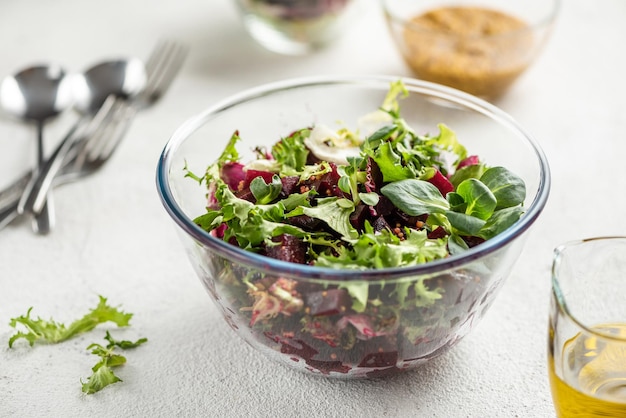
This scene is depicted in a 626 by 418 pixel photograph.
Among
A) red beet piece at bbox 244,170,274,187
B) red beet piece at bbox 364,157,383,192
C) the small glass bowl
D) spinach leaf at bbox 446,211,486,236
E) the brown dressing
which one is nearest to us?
spinach leaf at bbox 446,211,486,236

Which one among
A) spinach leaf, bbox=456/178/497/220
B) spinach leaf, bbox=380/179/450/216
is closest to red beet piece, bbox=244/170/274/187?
spinach leaf, bbox=380/179/450/216

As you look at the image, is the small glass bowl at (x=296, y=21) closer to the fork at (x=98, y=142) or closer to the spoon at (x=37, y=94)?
the fork at (x=98, y=142)

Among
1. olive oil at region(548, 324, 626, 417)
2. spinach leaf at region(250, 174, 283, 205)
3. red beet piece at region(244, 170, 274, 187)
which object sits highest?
spinach leaf at region(250, 174, 283, 205)

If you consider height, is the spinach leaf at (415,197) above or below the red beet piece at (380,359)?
above

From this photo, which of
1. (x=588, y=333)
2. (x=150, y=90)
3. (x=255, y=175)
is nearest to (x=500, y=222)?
(x=588, y=333)

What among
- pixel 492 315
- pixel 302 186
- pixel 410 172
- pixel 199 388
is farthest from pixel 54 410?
pixel 492 315

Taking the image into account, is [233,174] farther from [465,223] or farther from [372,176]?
[465,223]

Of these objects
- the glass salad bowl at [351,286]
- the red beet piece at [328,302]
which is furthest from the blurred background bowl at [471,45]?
the red beet piece at [328,302]

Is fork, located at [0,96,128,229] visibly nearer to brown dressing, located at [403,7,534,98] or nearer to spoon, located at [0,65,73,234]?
spoon, located at [0,65,73,234]
